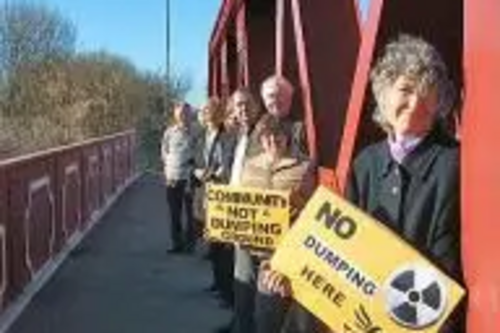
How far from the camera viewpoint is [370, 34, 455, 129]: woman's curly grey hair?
12.2 ft

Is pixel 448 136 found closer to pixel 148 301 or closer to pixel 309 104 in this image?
pixel 309 104

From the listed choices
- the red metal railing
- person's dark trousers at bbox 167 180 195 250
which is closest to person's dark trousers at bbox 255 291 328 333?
the red metal railing

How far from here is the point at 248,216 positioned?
689 centimetres

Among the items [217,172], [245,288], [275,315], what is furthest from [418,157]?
[217,172]

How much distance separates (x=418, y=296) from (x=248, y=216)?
3.45 meters

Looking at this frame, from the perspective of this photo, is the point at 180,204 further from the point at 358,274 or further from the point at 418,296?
the point at 418,296

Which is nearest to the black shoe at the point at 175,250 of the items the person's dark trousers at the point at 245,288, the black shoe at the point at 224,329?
the black shoe at the point at 224,329

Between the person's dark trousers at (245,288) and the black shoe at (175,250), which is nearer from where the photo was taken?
the person's dark trousers at (245,288)

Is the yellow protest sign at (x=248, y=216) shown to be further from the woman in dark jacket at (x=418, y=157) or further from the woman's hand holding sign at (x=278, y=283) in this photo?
the woman in dark jacket at (x=418, y=157)

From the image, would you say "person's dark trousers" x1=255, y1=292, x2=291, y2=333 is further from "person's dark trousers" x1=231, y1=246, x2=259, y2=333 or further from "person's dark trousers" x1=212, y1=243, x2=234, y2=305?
"person's dark trousers" x1=212, y1=243, x2=234, y2=305

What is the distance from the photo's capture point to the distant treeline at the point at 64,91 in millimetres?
47125

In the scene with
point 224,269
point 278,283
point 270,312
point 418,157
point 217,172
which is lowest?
point 224,269

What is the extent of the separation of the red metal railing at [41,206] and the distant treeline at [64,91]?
23.2 m

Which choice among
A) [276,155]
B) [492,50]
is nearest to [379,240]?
[492,50]
